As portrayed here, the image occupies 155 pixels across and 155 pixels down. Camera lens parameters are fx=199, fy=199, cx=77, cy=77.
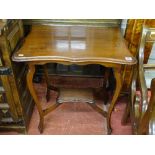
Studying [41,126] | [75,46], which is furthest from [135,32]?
[41,126]

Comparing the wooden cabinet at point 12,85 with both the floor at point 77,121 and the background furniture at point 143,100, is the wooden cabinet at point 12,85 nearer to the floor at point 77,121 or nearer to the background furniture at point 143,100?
the floor at point 77,121

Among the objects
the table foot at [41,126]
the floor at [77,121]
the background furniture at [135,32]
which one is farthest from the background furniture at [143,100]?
the table foot at [41,126]

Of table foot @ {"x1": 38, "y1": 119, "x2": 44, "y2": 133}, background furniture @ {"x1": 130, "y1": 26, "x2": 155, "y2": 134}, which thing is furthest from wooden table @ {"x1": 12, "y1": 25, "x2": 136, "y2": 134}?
table foot @ {"x1": 38, "y1": 119, "x2": 44, "y2": 133}

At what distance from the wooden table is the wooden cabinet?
72 mm

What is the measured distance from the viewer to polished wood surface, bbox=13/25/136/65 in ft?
3.46

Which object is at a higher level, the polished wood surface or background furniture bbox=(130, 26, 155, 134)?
the polished wood surface

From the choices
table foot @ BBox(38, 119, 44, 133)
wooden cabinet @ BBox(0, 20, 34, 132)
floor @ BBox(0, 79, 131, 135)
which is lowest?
floor @ BBox(0, 79, 131, 135)

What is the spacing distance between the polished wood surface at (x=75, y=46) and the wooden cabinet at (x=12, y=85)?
73mm

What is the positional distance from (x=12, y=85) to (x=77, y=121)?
633 mm

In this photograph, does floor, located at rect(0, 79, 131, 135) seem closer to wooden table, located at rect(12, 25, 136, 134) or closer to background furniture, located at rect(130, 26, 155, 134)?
background furniture, located at rect(130, 26, 155, 134)
